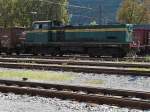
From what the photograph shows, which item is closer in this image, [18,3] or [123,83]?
[123,83]

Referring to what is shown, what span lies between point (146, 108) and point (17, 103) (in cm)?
348

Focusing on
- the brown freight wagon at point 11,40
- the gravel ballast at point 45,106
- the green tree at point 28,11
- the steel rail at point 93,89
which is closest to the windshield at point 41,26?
the brown freight wagon at point 11,40

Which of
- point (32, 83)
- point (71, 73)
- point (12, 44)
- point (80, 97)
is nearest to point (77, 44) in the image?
point (12, 44)

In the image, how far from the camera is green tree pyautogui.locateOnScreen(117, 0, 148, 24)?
220 feet

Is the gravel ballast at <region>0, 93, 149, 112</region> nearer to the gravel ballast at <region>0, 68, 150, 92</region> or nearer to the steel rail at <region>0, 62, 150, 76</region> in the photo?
the gravel ballast at <region>0, 68, 150, 92</region>

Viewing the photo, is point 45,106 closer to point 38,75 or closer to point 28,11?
point 38,75

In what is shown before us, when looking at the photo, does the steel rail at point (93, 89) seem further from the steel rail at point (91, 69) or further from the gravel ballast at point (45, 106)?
the steel rail at point (91, 69)

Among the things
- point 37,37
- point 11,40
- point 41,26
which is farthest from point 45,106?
point 11,40

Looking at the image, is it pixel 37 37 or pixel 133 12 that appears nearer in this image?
pixel 37 37

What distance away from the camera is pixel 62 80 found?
16047mm

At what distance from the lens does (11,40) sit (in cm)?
3681

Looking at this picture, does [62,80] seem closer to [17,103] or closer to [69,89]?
A: [69,89]

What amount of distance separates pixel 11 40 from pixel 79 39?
26.9 feet

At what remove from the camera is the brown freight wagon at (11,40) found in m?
36.7
